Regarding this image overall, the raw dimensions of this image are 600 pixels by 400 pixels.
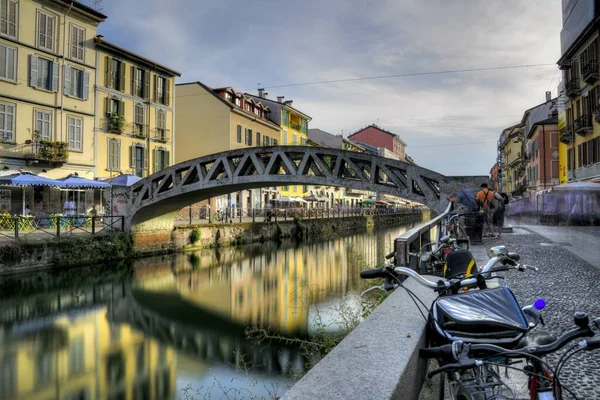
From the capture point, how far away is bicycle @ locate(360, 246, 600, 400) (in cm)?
162

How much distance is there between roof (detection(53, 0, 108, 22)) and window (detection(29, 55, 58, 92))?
2854mm

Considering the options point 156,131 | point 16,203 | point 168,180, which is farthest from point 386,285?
point 156,131

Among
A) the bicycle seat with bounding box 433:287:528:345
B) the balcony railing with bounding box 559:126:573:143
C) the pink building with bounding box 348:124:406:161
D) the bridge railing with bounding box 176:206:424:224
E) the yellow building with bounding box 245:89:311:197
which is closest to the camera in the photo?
the bicycle seat with bounding box 433:287:528:345

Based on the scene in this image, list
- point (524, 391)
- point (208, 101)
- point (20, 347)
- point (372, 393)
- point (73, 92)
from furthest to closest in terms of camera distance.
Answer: point (208, 101) < point (73, 92) < point (20, 347) < point (524, 391) < point (372, 393)

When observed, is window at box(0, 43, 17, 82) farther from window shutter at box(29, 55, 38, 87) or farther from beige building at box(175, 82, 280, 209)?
beige building at box(175, 82, 280, 209)

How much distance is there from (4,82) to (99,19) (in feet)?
21.1

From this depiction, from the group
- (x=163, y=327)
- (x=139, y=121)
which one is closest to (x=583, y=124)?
(x=163, y=327)

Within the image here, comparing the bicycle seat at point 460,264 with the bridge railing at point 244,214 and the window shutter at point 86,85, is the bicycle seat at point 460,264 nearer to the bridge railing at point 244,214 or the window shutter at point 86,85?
the bridge railing at point 244,214

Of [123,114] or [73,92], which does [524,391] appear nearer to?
[73,92]

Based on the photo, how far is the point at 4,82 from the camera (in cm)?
2038

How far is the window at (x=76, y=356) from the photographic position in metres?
7.86

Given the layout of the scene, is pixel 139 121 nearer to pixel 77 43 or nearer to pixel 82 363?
pixel 77 43

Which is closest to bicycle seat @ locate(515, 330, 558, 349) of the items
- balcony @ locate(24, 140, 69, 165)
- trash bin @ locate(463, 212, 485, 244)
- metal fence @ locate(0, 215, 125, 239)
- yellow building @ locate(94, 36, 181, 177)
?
trash bin @ locate(463, 212, 485, 244)

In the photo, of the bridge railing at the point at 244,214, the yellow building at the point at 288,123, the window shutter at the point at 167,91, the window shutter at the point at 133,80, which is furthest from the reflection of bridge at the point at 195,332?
the yellow building at the point at 288,123
